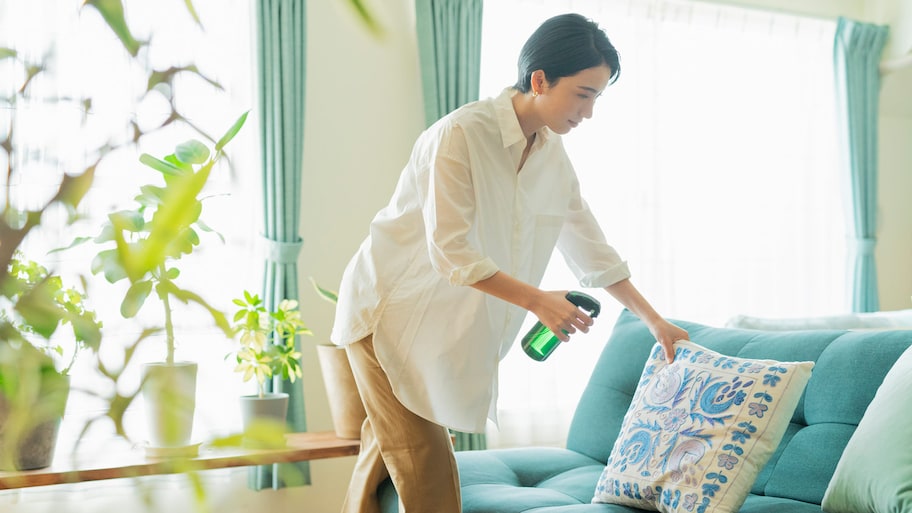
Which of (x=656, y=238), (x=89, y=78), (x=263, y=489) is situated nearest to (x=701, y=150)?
(x=656, y=238)

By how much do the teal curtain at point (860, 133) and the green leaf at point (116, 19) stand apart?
4.77 m

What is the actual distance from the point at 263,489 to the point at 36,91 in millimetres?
3064

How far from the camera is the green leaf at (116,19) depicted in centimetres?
31

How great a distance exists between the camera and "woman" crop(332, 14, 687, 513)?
1895mm

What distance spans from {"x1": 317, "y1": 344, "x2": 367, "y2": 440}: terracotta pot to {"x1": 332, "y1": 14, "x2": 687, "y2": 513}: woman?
2.76 feet

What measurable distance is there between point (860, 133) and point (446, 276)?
3560 mm

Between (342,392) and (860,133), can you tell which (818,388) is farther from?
(860,133)

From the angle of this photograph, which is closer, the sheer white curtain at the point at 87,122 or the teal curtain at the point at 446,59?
the sheer white curtain at the point at 87,122

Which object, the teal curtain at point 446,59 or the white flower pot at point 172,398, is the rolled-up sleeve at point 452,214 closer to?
the white flower pot at point 172,398

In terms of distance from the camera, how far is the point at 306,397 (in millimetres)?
3422

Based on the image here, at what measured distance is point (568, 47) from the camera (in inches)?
73.9

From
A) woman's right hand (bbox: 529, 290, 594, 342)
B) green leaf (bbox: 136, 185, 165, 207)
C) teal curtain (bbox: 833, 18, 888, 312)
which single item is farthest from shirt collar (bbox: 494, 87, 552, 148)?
teal curtain (bbox: 833, 18, 888, 312)

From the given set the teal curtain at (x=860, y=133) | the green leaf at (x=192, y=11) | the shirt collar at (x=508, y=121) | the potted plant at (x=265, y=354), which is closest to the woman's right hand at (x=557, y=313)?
the shirt collar at (x=508, y=121)

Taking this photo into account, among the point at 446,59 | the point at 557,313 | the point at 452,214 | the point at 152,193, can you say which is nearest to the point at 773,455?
the point at 557,313
